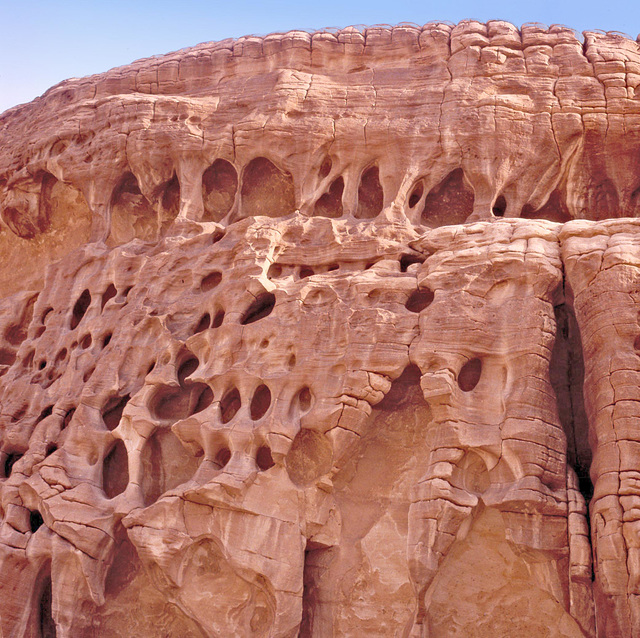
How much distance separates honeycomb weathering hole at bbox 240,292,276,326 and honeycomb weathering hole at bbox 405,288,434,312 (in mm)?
1592

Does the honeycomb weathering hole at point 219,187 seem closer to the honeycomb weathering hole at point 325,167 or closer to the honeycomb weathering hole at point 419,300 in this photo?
the honeycomb weathering hole at point 325,167

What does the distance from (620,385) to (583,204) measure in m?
3.80

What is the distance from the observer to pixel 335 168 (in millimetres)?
11305

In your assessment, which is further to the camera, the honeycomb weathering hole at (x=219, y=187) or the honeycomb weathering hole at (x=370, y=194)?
the honeycomb weathering hole at (x=219, y=187)

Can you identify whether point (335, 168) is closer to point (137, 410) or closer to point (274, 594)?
point (137, 410)

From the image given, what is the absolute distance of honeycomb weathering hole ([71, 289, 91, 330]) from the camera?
38.8 ft

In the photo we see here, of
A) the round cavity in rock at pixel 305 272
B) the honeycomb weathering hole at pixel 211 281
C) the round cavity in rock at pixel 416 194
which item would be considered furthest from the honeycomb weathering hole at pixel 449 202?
the honeycomb weathering hole at pixel 211 281

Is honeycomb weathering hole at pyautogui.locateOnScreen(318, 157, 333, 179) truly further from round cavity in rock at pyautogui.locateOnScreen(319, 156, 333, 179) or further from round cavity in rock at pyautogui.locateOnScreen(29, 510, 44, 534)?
round cavity in rock at pyautogui.locateOnScreen(29, 510, 44, 534)

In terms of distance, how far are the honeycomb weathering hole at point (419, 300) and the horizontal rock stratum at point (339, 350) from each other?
1.0 inches

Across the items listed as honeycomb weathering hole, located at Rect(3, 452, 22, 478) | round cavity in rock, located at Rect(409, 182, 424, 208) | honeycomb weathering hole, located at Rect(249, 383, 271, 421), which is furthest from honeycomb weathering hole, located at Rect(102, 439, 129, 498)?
round cavity in rock, located at Rect(409, 182, 424, 208)

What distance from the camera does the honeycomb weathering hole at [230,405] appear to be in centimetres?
948

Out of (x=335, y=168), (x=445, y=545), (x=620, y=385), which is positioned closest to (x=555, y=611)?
(x=445, y=545)

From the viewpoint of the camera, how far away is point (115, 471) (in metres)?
9.93

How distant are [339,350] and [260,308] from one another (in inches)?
61.6
